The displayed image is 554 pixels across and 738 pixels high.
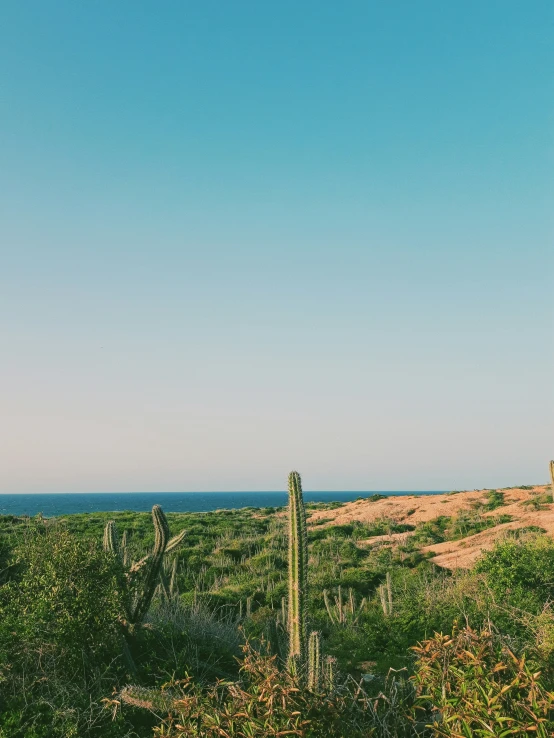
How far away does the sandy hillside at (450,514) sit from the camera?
24703mm

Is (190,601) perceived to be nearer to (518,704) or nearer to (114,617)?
(114,617)

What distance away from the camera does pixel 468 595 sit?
14.4m

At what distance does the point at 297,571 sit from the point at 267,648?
13.0 feet

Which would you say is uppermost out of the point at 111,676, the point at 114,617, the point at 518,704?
the point at 518,704

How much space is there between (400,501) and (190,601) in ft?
96.7

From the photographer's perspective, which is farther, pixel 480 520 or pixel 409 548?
pixel 480 520

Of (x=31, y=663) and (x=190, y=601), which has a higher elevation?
(x=31, y=663)

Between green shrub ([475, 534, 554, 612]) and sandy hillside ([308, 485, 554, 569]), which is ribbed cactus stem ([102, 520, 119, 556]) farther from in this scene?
sandy hillside ([308, 485, 554, 569])

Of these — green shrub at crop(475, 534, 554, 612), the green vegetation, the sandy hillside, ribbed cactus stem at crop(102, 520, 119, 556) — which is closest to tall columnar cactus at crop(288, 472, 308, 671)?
the green vegetation

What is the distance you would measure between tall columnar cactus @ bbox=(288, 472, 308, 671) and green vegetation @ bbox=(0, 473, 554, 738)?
0.07ft

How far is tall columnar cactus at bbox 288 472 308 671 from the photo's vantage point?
8141 millimetres

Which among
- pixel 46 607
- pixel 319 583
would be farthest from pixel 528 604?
pixel 46 607

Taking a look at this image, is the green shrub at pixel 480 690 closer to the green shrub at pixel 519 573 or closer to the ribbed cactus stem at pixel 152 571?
the ribbed cactus stem at pixel 152 571

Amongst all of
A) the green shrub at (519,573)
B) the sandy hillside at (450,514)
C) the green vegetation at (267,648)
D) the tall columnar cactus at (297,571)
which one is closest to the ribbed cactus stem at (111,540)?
the green vegetation at (267,648)
